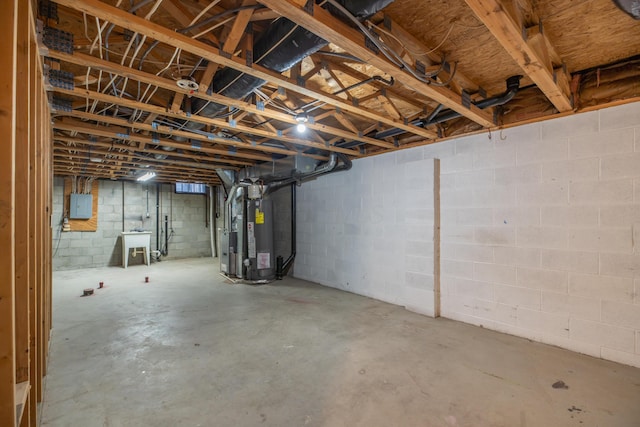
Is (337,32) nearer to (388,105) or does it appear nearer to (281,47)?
(281,47)

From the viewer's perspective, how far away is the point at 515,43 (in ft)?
5.16

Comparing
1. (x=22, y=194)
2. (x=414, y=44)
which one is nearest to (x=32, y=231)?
(x=22, y=194)

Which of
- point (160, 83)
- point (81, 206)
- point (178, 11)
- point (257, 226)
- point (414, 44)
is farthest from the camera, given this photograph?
point (81, 206)

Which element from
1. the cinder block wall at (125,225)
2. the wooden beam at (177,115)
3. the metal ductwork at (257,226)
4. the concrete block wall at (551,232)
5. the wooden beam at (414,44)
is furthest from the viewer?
the cinder block wall at (125,225)

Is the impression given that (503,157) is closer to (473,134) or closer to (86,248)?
(473,134)

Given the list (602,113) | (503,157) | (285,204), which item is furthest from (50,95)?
(602,113)

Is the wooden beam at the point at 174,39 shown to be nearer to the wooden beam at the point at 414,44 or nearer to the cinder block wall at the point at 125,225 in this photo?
the wooden beam at the point at 414,44

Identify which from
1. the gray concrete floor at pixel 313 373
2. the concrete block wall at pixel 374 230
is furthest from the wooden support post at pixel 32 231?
the concrete block wall at pixel 374 230

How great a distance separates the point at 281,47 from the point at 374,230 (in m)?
2.97

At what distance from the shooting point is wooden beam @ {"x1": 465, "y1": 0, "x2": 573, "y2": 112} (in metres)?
1.33

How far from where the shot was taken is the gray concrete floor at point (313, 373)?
5.66 feet

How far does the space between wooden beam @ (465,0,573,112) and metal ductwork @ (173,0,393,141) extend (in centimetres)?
47

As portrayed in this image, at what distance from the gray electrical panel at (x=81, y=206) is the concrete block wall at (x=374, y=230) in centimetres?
523

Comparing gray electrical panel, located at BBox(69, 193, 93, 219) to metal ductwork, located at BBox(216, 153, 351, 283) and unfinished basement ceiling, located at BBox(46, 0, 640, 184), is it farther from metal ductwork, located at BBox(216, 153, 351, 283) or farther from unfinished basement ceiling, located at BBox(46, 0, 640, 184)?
unfinished basement ceiling, located at BBox(46, 0, 640, 184)
